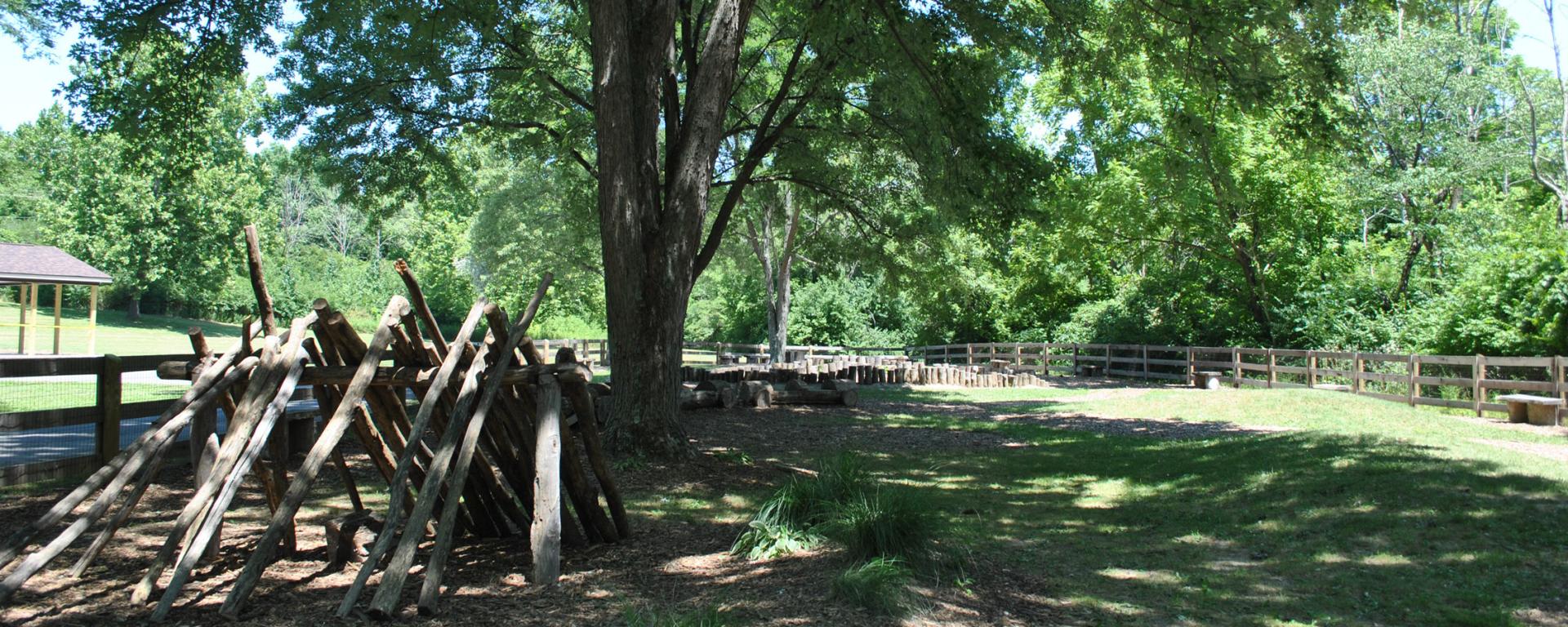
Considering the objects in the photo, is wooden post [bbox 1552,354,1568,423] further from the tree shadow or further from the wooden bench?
the tree shadow

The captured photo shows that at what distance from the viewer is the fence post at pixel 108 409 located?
861 cm

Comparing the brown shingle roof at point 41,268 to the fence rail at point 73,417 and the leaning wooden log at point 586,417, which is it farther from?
the leaning wooden log at point 586,417

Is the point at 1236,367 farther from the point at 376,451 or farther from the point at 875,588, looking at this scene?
the point at 376,451

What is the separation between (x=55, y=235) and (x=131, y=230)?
9.79 ft

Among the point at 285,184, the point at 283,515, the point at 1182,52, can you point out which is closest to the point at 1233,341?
the point at 1182,52

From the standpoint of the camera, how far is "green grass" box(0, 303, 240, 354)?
1231 inches

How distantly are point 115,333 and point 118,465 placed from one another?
138 feet

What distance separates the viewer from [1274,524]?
306 inches

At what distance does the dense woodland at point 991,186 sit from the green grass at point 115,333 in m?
2.18

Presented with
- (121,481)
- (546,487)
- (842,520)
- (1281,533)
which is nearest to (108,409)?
(121,481)

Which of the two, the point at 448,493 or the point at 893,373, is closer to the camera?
the point at 448,493

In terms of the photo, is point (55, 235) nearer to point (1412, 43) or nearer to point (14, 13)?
point (14, 13)

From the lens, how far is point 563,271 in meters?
37.2

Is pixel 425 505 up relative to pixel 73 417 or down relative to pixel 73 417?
down
